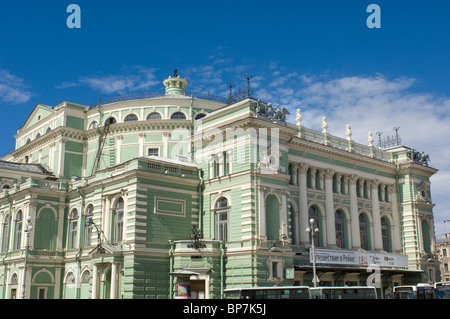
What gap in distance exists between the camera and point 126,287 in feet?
112

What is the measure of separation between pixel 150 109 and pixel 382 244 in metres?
24.8

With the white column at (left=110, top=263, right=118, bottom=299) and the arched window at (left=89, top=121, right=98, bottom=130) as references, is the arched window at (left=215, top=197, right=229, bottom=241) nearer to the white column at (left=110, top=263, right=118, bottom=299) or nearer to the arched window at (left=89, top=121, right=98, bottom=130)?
Answer: the white column at (left=110, top=263, right=118, bottom=299)

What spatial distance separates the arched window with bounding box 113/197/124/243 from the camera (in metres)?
37.1

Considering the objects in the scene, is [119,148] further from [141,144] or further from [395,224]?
[395,224]

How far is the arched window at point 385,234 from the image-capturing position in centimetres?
4825

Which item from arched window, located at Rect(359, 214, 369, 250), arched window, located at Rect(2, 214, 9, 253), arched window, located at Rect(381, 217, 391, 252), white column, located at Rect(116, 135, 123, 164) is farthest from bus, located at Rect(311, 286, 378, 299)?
arched window, located at Rect(2, 214, 9, 253)

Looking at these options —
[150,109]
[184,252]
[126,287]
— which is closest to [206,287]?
[184,252]

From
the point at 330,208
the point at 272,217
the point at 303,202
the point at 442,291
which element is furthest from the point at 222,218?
the point at 442,291

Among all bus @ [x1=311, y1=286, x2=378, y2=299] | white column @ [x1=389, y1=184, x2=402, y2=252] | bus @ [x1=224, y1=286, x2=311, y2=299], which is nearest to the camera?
bus @ [x1=224, y1=286, x2=311, y2=299]

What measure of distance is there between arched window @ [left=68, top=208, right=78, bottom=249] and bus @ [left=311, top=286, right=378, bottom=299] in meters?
21.2

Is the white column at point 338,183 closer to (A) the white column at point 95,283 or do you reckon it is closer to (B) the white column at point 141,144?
(B) the white column at point 141,144

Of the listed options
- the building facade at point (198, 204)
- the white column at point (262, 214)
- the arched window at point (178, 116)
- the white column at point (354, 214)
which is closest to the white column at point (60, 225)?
the building facade at point (198, 204)
